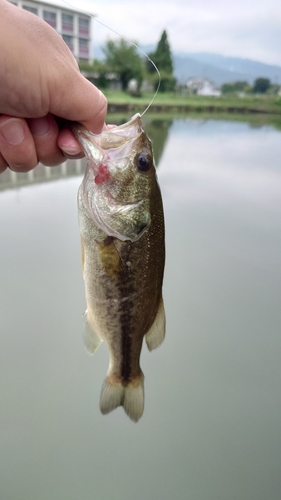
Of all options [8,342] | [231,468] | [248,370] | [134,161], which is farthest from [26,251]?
[134,161]

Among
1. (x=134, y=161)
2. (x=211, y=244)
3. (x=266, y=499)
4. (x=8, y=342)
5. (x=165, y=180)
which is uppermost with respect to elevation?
(x=134, y=161)

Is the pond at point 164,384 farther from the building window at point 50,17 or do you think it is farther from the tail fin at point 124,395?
the building window at point 50,17

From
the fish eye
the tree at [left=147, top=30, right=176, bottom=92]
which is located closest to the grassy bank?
the tree at [left=147, top=30, right=176, bottom=92]

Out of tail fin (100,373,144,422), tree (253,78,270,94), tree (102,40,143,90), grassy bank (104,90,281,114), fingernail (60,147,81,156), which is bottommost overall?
tail fin (100,373,144,422)

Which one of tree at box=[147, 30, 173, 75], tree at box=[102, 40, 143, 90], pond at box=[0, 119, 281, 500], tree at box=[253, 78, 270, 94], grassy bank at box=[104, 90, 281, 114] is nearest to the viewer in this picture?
pond at box=[0, 119, 281, 500]

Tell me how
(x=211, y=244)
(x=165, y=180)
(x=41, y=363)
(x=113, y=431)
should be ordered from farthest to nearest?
(x=165, y=180) → (x=211, y=244) → (x=41, y=363) → (x=113, y=431)

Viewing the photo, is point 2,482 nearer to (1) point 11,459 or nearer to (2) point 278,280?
(1) point 11,459

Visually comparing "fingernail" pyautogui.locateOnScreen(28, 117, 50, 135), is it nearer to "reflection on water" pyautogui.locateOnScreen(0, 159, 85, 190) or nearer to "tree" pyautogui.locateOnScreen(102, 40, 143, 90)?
"reflection on water" pyautogui.locateOnScreen(0, 159, 85, 190)

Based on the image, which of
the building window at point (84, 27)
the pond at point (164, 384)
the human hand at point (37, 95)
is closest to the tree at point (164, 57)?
the building window at point (84, 27)
